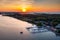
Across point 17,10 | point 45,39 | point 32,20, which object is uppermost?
point 17,10

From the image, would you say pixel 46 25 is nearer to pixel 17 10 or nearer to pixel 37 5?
pixel 37 5

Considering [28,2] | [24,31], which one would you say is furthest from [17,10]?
[24,31]

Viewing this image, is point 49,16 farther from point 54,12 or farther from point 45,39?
point 45,39

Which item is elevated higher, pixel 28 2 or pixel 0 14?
pixel 28 2

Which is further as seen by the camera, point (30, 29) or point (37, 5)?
point (30, 29)

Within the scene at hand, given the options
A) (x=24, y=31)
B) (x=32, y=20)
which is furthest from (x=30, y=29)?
(x=32, y=20)

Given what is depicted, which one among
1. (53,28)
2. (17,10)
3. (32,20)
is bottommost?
(53,28)
